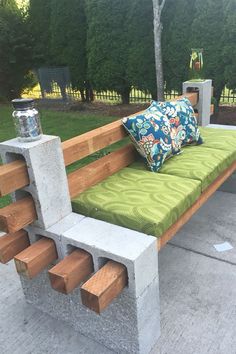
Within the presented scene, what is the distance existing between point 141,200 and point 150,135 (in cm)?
64

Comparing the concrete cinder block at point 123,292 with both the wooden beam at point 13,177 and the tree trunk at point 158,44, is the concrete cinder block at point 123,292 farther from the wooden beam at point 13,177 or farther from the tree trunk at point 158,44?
the tree trunk at point 158,44

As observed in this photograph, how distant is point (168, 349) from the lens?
6.36ft

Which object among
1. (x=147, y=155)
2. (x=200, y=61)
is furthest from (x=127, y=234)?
(x=200, y=61)

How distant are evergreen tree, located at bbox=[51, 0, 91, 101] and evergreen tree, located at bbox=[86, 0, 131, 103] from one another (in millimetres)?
389

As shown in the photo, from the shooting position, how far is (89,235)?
1.86 m

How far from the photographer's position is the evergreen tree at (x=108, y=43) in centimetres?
714

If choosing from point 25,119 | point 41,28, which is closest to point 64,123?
point 41,28

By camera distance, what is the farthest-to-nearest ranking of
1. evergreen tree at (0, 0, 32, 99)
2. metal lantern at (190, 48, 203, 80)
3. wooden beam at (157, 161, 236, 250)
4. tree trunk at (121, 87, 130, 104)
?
1. evergreen tree at (0, 0, 32, 99)
2. tree trunk at (121, 87, 130, 104)
3. metal lantern at (190, 48, 203, 80)
4. wooden beam at (157, 161, 236, 250)

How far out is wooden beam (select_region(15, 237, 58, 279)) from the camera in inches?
70.7

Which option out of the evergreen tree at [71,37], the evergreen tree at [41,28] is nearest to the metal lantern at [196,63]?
the evergreen tree at [71,37]

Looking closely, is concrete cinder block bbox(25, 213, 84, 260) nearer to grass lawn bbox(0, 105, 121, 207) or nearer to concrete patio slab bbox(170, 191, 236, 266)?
concrete patio slab bbox(170, 191, 236, 266)

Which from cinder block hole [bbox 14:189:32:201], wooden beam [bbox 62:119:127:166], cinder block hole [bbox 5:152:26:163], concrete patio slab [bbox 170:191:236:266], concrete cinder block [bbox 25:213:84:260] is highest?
cinder block hole [bbox 5:152:26:163]

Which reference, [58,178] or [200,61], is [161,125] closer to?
[58,178]

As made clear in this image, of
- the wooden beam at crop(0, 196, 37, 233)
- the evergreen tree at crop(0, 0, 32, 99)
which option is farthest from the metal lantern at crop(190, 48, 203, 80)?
the evergreen tree at crop(0, 0, 32, 99)
